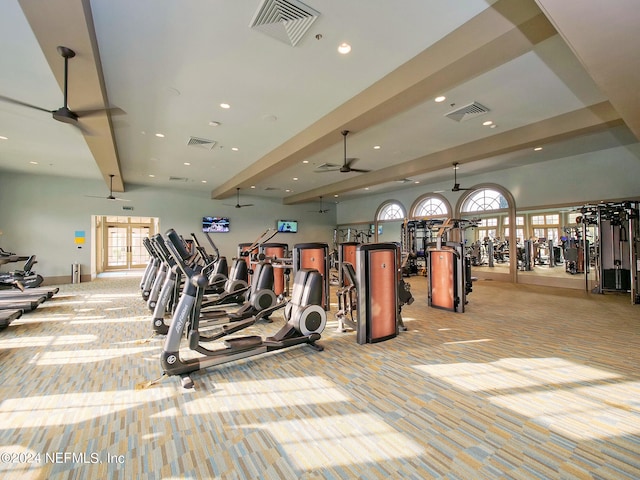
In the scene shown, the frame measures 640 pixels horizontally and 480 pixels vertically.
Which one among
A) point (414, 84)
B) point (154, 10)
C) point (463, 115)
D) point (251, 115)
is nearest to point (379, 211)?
point (463, 115)

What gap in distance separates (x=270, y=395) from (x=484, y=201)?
10.1m

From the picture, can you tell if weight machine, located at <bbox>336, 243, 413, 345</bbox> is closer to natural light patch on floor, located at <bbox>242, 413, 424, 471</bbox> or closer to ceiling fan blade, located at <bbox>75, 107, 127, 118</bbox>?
natural light patch on floor, located at <bbox>242, 413, 424, 471</bbox>

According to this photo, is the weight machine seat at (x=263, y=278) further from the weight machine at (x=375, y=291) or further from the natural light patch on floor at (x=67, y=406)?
the natural light patch on floor at (x=67, y=406)

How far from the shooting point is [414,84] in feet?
11.8

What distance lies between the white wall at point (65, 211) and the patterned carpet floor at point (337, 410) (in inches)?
296

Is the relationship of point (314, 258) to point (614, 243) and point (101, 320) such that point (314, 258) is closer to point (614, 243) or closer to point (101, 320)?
point (101, 320)

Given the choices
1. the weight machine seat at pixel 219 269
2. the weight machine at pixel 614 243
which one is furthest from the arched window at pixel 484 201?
the weight machine seat at pixel 219 269

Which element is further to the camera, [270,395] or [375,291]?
[375,291]

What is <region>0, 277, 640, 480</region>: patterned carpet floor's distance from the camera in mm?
1682

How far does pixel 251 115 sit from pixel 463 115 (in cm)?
384

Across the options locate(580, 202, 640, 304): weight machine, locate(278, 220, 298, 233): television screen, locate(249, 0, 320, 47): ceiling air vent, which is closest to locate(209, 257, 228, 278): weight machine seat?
locate(249, 0, 320, 47): ceiling air vent

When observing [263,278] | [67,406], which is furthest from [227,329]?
[67,406]

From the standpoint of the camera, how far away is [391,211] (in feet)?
43.3

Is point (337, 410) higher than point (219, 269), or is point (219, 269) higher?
point (219, 269)
